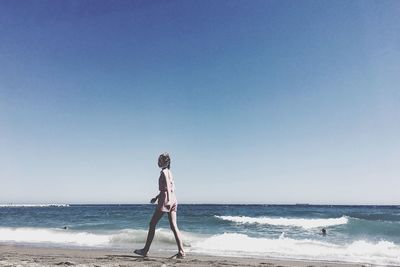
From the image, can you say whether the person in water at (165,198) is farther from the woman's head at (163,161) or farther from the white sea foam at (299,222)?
the white sea foam at (299,222)

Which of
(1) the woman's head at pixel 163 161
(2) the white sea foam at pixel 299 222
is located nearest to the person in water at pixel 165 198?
(1) the woman's head at pixel 163 161

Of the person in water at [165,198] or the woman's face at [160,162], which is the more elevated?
the woman's face at [160,162]

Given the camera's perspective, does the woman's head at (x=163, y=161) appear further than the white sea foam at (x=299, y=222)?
No

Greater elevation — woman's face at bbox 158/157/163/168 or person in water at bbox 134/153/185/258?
woman's face at bbox 158/157/163/168

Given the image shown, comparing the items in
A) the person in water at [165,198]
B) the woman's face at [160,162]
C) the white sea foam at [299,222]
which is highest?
the woman's face at [160,162]

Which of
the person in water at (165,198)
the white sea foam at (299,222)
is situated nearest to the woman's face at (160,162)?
the person in water at (165,198)

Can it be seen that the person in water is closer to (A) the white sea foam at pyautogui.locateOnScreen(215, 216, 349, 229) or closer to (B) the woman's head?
(B) the woman's head

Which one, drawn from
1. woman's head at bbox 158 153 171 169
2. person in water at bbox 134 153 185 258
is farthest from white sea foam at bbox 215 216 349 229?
woman's head at bbox 158 153 171 169

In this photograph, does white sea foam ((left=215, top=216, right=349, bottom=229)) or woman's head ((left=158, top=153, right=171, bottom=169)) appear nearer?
woman's head ((left=158, top=153, right=171, bottom=169))

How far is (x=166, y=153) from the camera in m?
7.14

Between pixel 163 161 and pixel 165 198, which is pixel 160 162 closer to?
pixel 163 161

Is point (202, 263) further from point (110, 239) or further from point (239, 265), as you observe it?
point (110, 239)

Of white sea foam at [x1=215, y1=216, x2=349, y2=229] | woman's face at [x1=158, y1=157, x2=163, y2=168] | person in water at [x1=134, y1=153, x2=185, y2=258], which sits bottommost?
white sea foam at [x1=215, y1=216, x2=349, y2=229]

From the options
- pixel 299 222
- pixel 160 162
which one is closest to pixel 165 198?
pixel 160 162
